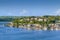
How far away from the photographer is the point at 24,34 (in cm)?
166

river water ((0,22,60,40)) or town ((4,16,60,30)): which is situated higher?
town ((4,16,60,30))

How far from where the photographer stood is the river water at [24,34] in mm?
1655

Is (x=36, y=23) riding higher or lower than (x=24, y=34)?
higher

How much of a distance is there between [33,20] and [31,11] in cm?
15

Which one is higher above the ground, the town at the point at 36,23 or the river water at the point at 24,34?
the town at the point at 36,23

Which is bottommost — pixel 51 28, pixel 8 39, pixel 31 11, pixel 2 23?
pixel 8 39

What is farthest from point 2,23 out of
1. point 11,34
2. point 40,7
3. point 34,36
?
point 40,7

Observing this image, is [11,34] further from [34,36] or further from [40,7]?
[40,7]

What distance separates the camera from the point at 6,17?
1.71 metres

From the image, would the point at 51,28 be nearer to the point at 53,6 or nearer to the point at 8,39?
the point at 53,6

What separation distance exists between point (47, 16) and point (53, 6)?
19 cm

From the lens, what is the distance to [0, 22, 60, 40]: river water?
1.66 meters

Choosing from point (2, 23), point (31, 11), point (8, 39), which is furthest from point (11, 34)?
point (31, 11)

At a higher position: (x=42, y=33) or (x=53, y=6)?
(x=53, y=6)
